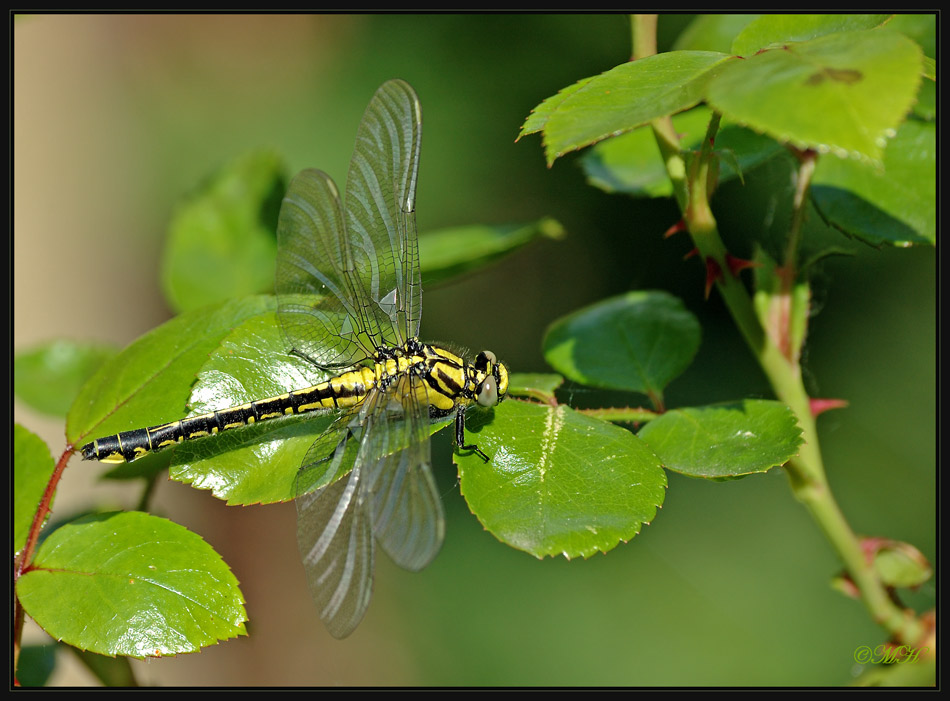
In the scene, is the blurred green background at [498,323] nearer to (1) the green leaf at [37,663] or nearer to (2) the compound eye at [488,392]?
(1) the green leaf at [37,663]

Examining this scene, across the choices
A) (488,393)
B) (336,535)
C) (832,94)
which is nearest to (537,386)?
(488,393)

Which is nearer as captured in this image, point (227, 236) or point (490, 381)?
point (490, 381)

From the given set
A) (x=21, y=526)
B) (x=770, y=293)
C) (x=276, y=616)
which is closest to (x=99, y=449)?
(x=21, y=526)

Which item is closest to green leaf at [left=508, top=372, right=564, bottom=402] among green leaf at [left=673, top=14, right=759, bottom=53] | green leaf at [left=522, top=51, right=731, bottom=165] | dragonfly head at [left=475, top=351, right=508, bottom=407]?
dragonfly head at [left=475, top=351, right=508, bottom=407]

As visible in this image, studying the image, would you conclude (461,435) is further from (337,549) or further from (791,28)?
(791,28)

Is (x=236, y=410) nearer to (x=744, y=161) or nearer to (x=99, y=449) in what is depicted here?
(x=99, y=449)

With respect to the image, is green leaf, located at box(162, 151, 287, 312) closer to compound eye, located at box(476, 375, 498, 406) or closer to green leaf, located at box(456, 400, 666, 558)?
compound eye, located at box(476, 375, 498, 406)
